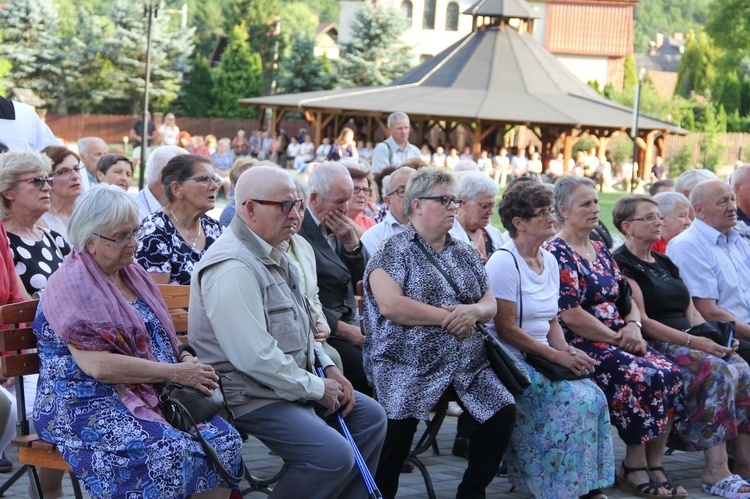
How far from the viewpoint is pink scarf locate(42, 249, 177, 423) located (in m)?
4.22

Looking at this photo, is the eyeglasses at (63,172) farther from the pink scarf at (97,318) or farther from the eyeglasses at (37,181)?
the pink scarf at (97,318)

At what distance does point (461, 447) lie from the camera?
689 cm

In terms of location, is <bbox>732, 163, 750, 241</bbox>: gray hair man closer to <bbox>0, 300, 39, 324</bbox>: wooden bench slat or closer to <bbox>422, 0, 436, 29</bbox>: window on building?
<bbox>0, 300, 39, 324</bbox>: wooden bench slat

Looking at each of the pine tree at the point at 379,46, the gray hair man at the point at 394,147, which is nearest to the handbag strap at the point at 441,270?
the gray hair man at the point at 394,147

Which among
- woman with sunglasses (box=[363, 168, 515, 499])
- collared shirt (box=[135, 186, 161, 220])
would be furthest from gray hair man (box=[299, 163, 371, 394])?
collared shirt (box=[135, 186, 161, 220])

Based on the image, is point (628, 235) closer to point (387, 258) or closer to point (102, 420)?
point (387, 258)

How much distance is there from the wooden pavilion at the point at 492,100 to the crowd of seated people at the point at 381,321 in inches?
1205

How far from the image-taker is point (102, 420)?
4.26 meters

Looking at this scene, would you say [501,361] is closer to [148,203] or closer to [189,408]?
[189,408]

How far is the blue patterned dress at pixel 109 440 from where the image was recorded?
4.20 m

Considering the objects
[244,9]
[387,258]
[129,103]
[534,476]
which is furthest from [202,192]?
[244,9]

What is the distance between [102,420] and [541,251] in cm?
299

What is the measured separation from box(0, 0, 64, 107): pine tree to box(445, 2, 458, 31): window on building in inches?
1045

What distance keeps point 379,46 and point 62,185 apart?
52863 millimetres
